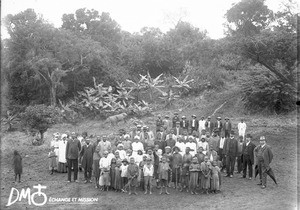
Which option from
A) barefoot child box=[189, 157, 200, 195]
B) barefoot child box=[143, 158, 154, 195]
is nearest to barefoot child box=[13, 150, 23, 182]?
barefoot child box=[143, 158, 154, 195]

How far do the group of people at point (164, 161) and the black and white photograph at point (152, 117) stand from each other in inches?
1.3

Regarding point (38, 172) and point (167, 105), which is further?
point (167, 105)

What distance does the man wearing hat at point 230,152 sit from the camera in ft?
39.2

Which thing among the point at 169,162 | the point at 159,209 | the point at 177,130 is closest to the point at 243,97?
the point at 177,130

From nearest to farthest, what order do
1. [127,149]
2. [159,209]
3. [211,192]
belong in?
1. [159,209]
2. [211,192]
3. [127,149]

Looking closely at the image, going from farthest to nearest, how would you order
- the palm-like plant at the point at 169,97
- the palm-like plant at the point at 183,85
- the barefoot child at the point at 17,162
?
the palm-like plant at the point at 183,85
the palm-like plant at the point at 169,97
the barefoot child at the point at 17,162

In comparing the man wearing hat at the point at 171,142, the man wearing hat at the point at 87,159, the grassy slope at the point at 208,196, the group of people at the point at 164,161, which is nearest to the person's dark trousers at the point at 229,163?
the group of people at the point at 164,161

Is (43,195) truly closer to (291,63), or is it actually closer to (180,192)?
(180,192)

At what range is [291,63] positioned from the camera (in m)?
16.4

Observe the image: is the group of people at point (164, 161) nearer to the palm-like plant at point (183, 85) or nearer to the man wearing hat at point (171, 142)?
the man wearing hat at point (171, 142)

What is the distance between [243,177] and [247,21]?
846 cm

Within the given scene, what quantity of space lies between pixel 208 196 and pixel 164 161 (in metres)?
1.59

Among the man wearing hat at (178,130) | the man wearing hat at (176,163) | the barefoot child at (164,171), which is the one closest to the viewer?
the barefoot child at (164,171)

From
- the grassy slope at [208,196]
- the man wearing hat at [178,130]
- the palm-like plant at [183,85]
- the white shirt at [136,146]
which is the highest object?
the palm-like plant at [183,85]
